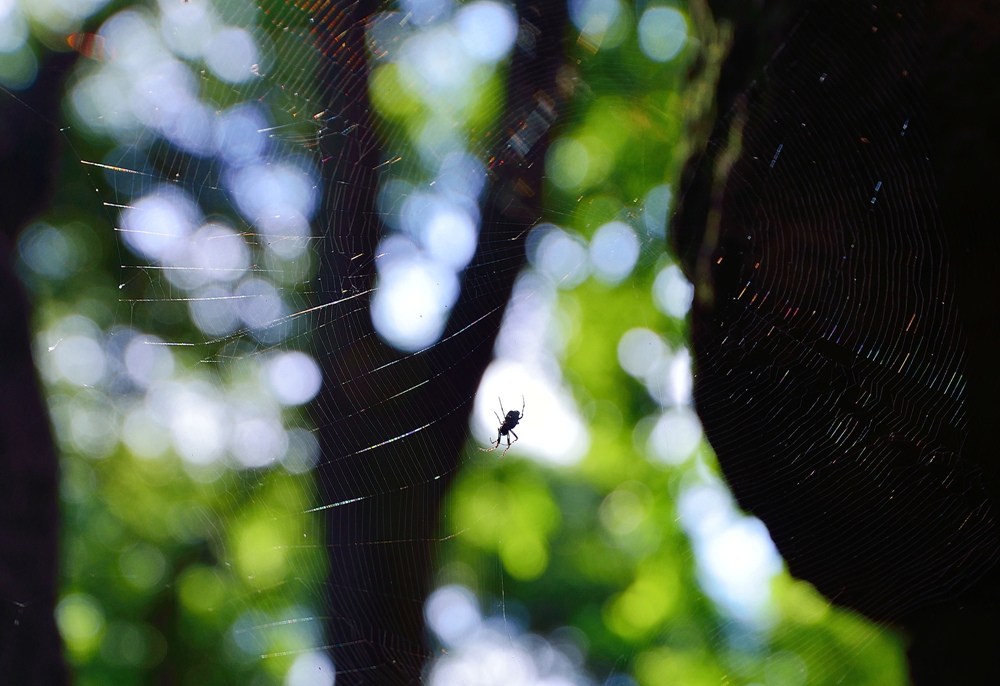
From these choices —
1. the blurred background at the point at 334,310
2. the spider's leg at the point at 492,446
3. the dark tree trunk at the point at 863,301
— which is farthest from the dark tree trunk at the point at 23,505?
the dark tree trunk at the point at 863,301

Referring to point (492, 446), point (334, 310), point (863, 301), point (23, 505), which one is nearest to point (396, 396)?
point (334, 310)

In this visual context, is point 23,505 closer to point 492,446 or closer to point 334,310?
point 334,310

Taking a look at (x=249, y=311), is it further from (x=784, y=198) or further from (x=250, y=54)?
(x=784, y=198)

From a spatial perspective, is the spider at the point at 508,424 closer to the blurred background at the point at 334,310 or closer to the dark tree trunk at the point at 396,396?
the blurred background at the point at 334,310

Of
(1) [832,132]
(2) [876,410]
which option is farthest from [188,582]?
(1) [832,132]

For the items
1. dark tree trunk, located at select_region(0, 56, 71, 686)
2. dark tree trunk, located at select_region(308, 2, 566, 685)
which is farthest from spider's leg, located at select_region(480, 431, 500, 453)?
dark tree trunk, located at select_region(0, 56, 71, 686)
